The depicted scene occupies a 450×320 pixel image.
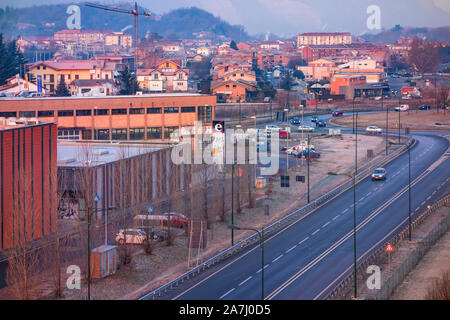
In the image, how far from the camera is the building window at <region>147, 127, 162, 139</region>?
3095 centimetres

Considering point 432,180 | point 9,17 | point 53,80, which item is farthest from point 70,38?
point 432,180

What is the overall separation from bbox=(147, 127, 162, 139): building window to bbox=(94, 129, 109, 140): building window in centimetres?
181

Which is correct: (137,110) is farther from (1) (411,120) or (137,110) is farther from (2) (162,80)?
(2) (162,80)

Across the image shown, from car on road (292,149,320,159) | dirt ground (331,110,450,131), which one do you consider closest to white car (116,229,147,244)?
car on road (292,149,320,159)

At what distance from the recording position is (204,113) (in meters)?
32.6

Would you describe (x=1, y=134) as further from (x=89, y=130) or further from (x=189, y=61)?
(x=189, y=61)

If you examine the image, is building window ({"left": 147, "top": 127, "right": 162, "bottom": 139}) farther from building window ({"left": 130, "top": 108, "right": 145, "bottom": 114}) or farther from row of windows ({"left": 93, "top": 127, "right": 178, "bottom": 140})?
building window ({"left": 130, "top": 108, "right": 145, "bottom": 114})

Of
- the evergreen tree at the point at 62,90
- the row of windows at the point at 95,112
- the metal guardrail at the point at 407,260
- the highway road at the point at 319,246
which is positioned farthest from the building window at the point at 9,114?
the evergreen tree at the point at 62,90

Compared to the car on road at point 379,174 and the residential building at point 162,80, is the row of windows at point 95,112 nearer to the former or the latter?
the car on road at point 379,174

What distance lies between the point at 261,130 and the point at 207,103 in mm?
6679

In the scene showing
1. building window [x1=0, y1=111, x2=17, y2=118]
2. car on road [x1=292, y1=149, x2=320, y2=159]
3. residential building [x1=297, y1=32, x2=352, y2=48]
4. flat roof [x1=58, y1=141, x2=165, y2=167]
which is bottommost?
car on road [x1=292, y1=149, x2=320, y2=159]

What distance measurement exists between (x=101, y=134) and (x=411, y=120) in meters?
21.2

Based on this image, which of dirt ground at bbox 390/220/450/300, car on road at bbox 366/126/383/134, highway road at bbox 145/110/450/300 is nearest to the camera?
dirt ground at bbox 390/220/450/300

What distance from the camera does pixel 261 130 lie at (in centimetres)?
3869
